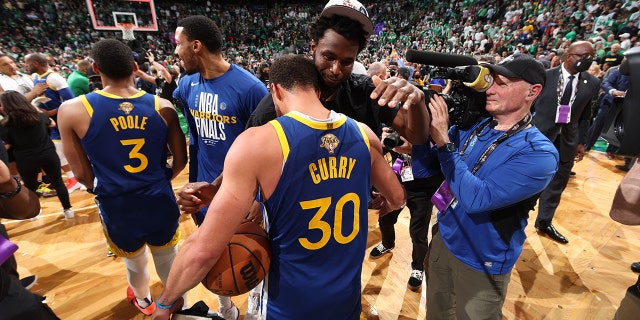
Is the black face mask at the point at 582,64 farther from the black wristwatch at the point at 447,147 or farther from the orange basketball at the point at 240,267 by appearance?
the orange basketball at the point at 240,267

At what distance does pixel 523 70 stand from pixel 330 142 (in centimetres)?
120

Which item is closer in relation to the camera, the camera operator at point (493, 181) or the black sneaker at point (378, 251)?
the camera operator at point (493, 181)

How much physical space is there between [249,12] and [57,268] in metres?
31.6

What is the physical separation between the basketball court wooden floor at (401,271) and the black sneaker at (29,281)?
0.05 meters

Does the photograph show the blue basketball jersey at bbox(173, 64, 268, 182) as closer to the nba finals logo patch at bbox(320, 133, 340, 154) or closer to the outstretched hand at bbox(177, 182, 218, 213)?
the outstretched hand at bbox(177, 182, 218, 213)

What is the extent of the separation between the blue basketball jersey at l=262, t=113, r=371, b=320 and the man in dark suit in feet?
11.5

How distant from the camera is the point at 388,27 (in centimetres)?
2378

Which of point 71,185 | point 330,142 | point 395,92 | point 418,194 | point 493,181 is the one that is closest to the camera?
point 330,142

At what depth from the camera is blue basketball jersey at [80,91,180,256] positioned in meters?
2.19

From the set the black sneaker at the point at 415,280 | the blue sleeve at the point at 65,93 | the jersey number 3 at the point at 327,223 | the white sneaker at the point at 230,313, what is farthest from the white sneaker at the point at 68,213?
the jersey number 3 at the point at 327,223

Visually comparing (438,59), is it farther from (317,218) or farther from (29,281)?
(29,281)

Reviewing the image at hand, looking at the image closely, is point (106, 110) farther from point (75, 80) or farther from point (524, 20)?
point (524, 20)

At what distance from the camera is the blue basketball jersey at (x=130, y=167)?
86.0 inches

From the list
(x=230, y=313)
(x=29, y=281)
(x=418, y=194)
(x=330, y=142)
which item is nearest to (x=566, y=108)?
(x=418, y=194)
